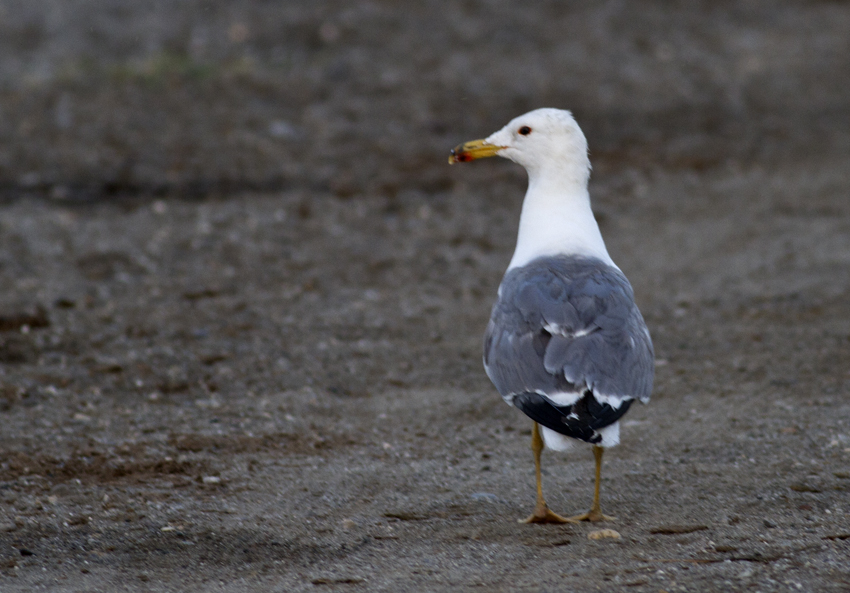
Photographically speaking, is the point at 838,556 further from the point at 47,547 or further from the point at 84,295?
the point at 84,295

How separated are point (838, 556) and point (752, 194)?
6629mm

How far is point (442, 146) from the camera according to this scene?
1076 cm

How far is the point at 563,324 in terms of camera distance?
4.28 m

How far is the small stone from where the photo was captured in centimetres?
414

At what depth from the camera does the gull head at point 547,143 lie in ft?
17.5

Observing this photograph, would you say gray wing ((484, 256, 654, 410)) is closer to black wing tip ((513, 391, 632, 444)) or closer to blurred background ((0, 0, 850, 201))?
black wing tip ((513, 391, 632, 444))

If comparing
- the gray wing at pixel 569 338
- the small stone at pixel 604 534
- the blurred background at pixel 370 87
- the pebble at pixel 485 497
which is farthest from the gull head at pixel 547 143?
the blurred background at pixel 370 87

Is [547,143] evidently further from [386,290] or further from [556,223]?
[386,290]

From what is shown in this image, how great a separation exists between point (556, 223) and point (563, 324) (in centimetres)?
100

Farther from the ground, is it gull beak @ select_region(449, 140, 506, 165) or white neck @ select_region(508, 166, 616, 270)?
gull beak @ select_region(449, 140, 506, 165)

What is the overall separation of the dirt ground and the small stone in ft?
0.18

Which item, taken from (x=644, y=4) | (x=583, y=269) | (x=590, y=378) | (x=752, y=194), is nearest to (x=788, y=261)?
(x=752, y=194)

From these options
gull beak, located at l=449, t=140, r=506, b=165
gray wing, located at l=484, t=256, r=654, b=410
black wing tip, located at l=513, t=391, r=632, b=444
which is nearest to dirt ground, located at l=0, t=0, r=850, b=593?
black wing tip, located at l=513, t=391, r=632, b=444

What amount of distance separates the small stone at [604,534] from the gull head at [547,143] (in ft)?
6.38
